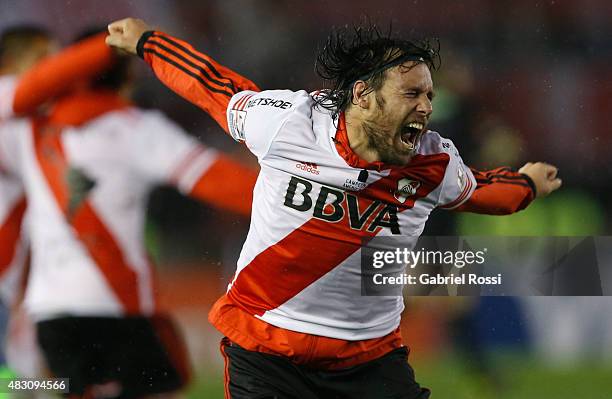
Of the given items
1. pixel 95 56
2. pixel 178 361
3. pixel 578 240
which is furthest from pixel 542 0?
pixel 178 361

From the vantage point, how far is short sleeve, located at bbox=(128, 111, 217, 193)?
4441 mm

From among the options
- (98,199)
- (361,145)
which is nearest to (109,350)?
(98,199)

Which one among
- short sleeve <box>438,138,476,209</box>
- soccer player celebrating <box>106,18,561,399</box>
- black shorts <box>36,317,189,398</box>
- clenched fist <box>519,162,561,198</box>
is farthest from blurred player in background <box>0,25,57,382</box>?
clenched fist <box>519,162,561,198</box>

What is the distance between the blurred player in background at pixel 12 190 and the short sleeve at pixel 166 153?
590mm

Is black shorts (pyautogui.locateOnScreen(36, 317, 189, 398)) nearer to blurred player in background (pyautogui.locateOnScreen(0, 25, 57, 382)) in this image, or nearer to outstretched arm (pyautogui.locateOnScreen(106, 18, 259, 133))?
blurred player in background (pyautogui.locateOnScreen(0, 25, 57, 382))

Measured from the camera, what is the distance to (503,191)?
3709mm

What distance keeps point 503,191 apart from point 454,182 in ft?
1.14

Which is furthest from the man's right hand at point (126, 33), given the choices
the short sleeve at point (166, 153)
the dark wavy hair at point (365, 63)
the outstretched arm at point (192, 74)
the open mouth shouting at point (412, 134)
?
the open mouth shouting at point (412, 134)

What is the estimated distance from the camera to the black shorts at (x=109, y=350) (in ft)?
14.7

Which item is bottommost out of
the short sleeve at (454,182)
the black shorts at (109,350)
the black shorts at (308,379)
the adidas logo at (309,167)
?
the black shorts at (308,379)

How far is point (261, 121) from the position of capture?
11.1ft

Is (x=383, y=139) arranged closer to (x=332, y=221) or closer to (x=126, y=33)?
(x=332, y=221)

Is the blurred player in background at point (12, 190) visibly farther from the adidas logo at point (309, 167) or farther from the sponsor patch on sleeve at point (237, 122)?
the adidas logo at point (309, 167)

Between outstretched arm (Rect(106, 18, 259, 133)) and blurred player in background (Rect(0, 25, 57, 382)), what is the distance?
0.84 m
